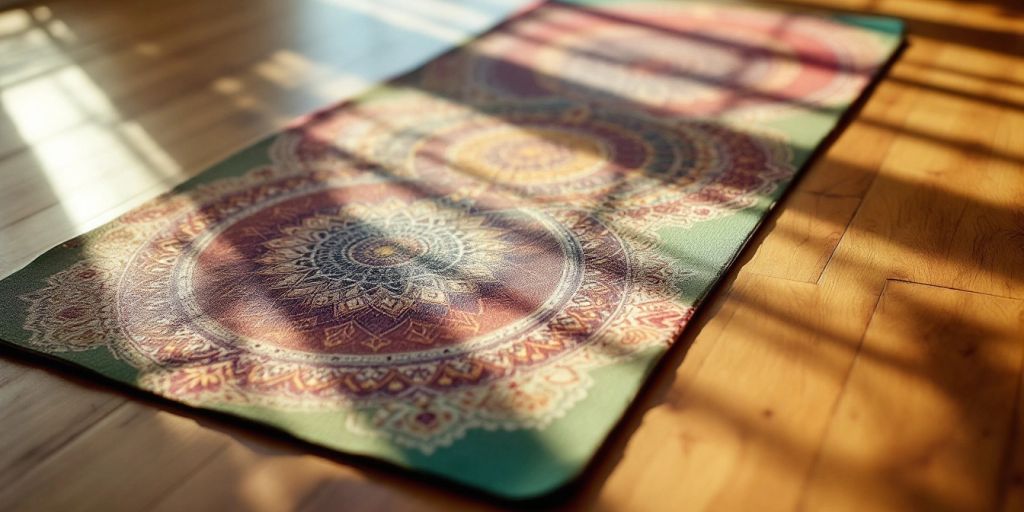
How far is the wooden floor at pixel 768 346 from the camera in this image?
1.35 metres

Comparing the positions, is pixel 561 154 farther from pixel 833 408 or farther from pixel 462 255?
pixel 833 408

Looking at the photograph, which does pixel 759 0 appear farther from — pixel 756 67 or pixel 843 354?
pixel 843 354

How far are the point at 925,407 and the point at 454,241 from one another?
93cm

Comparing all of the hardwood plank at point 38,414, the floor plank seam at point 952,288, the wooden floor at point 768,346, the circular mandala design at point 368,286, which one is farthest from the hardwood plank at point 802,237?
the hardwood plank at point 38,414

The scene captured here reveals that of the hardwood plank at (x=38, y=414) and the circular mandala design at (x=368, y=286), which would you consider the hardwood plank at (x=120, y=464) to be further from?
the circular mandala design at (x=368, y=286)

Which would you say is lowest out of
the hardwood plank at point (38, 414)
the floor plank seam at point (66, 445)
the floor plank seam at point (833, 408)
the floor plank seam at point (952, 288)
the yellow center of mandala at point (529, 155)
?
the yellow center of mandala at point (529, 155)

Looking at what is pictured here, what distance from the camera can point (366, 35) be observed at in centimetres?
334

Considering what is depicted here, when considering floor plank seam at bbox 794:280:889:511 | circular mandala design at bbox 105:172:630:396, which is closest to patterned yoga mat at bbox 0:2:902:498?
circular mandala design at bbox 105:172:630:396

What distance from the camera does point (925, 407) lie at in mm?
1447

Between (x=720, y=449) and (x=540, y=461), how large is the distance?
25 cm

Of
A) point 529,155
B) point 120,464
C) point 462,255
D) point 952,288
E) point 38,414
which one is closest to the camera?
point 120,464

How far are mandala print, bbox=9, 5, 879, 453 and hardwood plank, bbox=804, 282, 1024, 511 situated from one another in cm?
33

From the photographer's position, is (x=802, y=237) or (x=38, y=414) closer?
(x=38, y=414)

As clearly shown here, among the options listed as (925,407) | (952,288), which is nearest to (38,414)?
(925,407)
